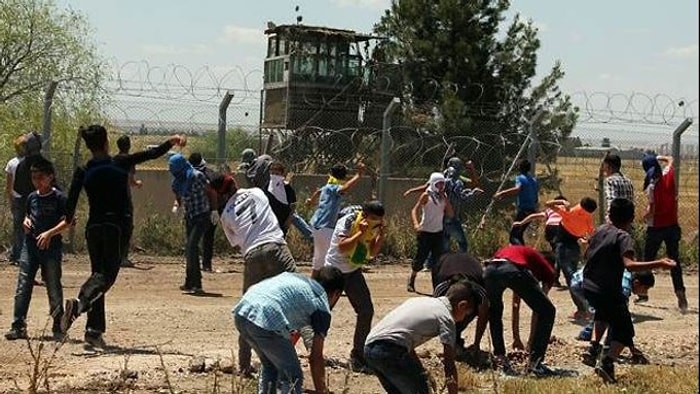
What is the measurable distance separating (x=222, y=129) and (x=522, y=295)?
8.04 meters

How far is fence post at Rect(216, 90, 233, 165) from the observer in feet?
55.0

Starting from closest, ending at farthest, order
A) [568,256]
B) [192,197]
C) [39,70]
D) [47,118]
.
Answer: [568,256] < [192,197] < [47,118] < [39,70]

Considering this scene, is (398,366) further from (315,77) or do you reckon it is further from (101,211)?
(315,77)

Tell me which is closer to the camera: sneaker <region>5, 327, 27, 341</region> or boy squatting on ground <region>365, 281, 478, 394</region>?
boy squatting on ground <region>365, 281, 478, 394</region>

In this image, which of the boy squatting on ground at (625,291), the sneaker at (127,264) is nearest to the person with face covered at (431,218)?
the boy squatting on ground at (625,291)

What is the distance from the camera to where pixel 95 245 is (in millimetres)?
9688

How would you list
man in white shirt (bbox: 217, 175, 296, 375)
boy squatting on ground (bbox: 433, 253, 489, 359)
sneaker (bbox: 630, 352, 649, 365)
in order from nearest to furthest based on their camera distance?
man in white shirt (bbox: 217, 175, 296, 375)
boy squatting on ground (bbox: 433, 253, 489, 359)
sneaker (bbox: 630, 352, 649, 365)

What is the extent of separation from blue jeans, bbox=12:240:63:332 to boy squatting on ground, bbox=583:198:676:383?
427 cm

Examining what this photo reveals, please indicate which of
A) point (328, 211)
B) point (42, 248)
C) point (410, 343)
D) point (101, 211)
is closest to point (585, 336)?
point (328, 211)

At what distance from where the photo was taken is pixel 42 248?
9.91 m

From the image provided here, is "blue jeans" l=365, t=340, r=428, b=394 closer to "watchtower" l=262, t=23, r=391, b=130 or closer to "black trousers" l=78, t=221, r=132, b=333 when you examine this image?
"black trousers" l=78, t=221, r=132, b=333

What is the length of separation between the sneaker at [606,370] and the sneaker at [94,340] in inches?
153

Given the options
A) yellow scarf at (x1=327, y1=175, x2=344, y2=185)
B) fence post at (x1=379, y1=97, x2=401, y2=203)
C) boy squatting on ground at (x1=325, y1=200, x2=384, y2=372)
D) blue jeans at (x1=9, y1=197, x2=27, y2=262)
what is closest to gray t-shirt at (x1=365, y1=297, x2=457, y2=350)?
boy squatting on ground at (x1=325, y1=200, x2=384, y2=372)

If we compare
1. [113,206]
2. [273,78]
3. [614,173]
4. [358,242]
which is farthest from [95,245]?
[273,78]
